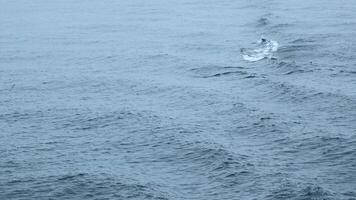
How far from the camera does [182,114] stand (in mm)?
51875

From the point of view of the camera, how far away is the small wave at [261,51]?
69188mm

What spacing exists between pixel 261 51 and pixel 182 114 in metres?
24.9

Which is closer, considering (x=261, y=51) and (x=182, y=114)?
(x=182, y=114)

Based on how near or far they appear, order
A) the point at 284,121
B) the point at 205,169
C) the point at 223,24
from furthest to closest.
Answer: the point at 223,24 → the point at 284,121 → the point at 205,169

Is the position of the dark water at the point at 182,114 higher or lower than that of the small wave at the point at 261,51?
lower

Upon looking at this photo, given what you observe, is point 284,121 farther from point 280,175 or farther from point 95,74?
point 95,74

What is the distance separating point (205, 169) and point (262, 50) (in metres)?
37.1

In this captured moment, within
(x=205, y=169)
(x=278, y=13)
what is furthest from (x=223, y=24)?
(x=205, y=169)

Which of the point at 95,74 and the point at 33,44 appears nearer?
the point at 95,74

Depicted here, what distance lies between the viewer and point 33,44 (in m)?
89.2

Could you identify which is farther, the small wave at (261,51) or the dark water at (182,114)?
the small wave at (261,51)

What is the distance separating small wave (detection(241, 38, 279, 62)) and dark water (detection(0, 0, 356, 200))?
1652 millimetres

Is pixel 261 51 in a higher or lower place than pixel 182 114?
higher

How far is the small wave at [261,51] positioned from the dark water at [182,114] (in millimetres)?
1652
